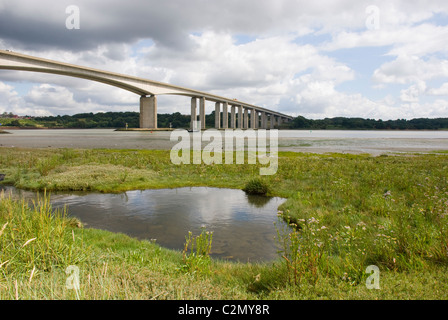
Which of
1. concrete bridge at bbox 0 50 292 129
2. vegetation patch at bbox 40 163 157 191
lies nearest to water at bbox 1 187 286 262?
vegetation patch at bbox 40 163 157 191

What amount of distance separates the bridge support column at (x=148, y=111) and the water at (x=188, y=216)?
241ft

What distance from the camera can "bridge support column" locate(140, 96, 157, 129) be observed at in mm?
84250

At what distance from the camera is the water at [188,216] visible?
7.63 m

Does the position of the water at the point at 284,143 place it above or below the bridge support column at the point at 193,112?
below

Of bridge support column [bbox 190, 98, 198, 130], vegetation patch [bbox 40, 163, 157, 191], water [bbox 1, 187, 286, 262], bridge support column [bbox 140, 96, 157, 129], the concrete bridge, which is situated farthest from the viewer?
bridge support column [bbox 190, 98, 198, 130]

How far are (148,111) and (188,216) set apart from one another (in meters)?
81.1

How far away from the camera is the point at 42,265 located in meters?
4.57

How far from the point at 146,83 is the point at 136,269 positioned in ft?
259

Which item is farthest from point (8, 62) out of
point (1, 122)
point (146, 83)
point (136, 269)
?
point (1, 122)

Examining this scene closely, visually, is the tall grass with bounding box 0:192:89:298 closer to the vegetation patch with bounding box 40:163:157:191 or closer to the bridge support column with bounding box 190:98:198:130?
the vegetation patch with bounding box 40:163:157:191

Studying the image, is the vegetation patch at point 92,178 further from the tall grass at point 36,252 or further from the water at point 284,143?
the water at point 284,143

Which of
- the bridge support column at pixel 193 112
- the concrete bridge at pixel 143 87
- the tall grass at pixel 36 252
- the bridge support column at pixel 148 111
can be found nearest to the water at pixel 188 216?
the tall grass at pixel 36 252

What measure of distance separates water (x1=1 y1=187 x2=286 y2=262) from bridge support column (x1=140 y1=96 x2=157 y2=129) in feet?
241
